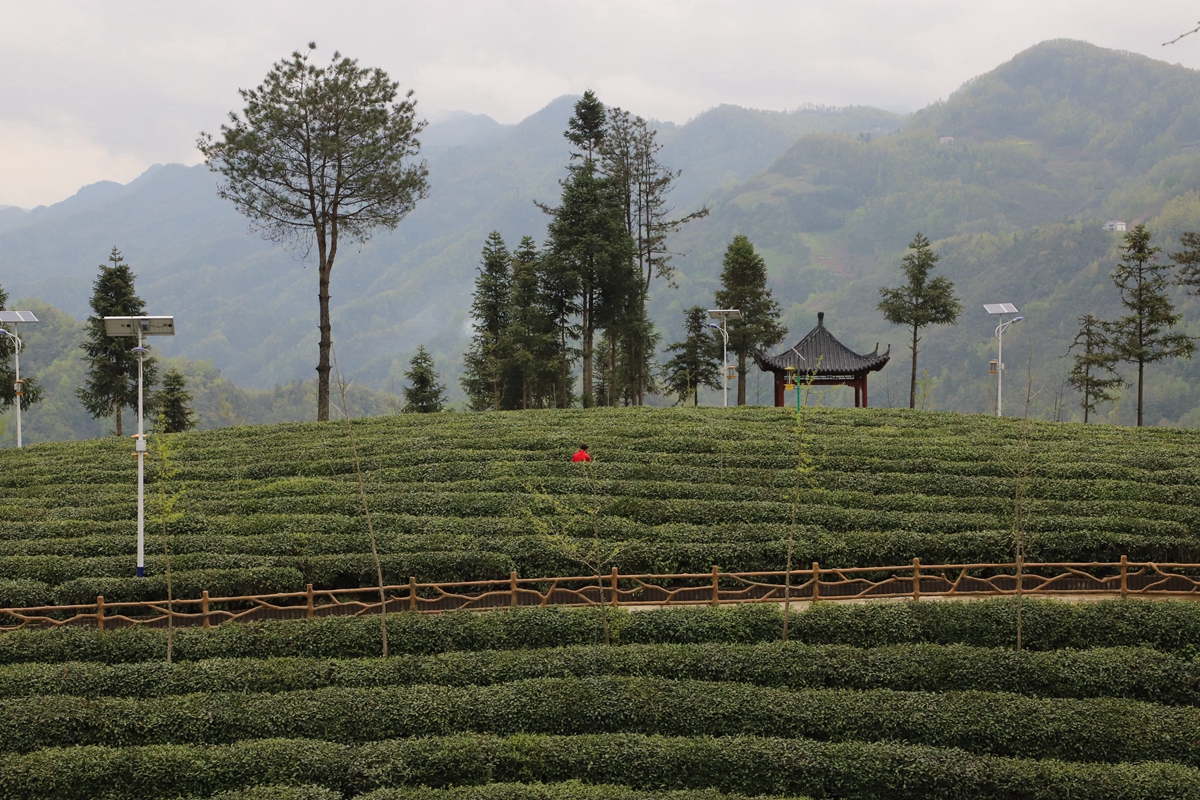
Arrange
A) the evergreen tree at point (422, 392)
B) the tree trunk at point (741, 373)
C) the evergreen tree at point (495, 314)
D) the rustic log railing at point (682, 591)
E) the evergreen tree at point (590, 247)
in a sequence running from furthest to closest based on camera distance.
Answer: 1. the evergreen tree at point (422, 392)
2. the evergreen tree at point (495, 314)
3. the tree trunk at point (741, 373)
4. the evergreen tree at point (590, 247)
5. the rustic log railing at point (682, 591)

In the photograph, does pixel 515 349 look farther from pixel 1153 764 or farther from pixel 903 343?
pixel 903 343

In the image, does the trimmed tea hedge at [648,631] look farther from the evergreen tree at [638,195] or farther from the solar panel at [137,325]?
the evergreen tree at [638,195]

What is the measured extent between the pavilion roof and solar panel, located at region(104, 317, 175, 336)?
2141cm

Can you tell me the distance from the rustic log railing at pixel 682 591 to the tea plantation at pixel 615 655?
474 mm

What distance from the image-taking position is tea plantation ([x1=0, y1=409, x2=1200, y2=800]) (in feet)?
33.3

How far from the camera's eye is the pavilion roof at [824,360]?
31.4 m

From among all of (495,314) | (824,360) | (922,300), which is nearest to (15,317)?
(495,314)

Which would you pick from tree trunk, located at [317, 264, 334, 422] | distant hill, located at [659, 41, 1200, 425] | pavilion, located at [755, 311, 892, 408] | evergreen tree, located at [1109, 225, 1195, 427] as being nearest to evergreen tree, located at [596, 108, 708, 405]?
pavilion, located at [755, 311, 892, 408]

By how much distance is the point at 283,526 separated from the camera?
18.2m

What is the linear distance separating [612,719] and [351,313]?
19169 cm

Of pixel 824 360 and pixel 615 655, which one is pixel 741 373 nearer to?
pixel 824 360

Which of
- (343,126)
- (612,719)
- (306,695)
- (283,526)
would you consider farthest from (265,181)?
(612,719)

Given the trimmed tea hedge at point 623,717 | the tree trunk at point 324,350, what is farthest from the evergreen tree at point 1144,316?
the tree trunk at point 324,350

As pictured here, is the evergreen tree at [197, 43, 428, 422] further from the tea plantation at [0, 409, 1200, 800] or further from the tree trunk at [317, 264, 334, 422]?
the tea plantation at [0, 409, 1200, 800]
